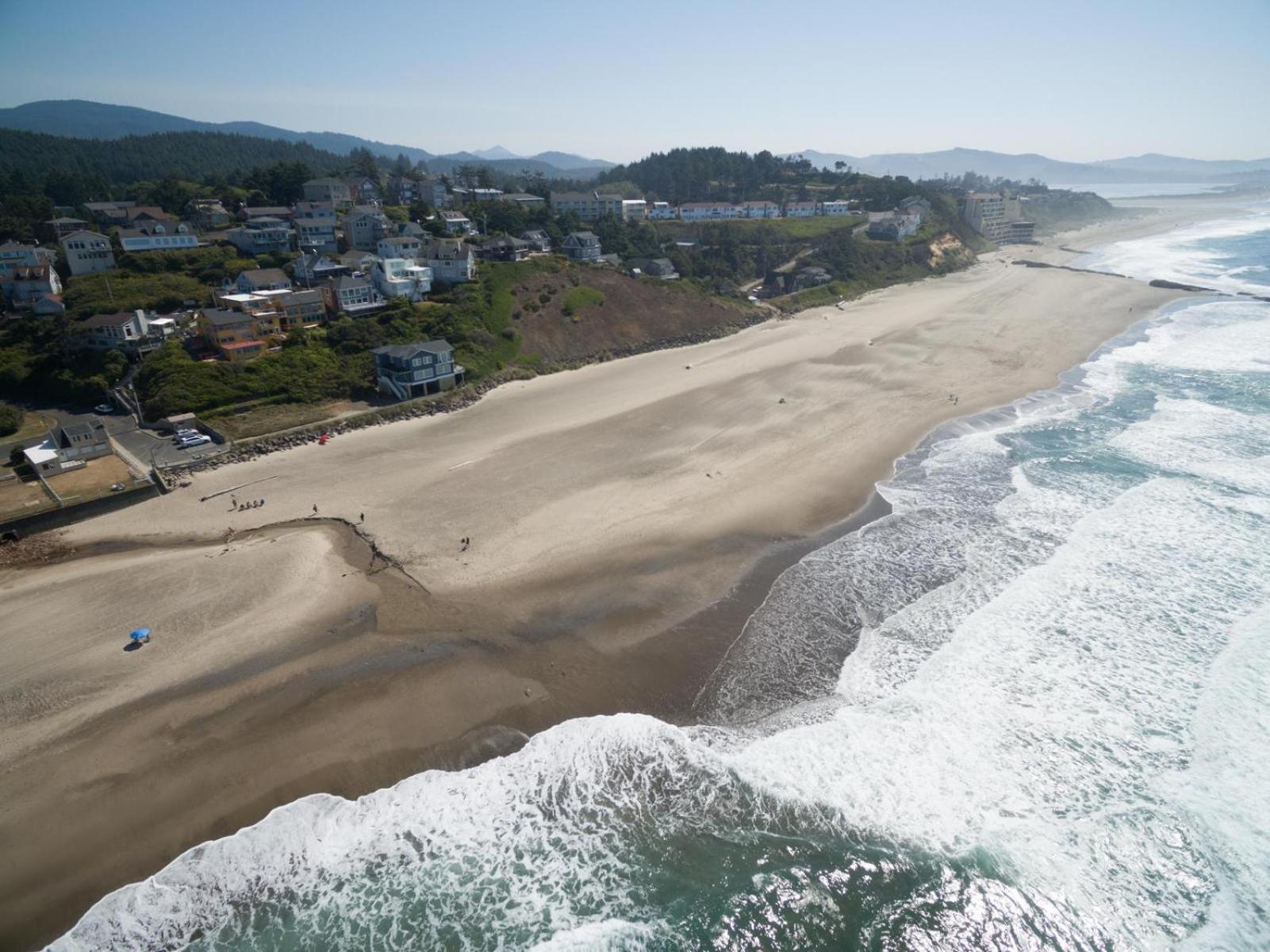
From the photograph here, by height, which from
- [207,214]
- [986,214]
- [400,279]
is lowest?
[400,279]

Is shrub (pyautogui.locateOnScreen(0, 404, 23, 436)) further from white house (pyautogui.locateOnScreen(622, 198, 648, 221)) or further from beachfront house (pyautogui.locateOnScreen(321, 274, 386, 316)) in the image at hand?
white house (pyautogui.locateOnScreen(622, 198, 648, 221))

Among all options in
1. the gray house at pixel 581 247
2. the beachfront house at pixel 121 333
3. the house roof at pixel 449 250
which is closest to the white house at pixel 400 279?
the house roof at pixel 449 250

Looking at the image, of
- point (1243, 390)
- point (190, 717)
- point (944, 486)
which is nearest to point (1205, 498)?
point (944, 486)

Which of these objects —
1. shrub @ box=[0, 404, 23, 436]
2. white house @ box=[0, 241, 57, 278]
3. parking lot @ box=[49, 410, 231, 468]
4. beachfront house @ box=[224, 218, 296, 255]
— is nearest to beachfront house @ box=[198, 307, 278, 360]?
parking lot @ box=[49, 410, 231, 468]

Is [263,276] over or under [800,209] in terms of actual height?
under

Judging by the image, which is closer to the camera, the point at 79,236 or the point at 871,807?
the point at 871,807

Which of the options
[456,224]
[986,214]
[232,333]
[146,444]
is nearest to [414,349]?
[232,333]

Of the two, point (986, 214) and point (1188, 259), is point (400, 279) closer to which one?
point (986, 214)

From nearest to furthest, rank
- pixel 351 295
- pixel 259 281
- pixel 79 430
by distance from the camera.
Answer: pixel 79 430 → pixel 259 281 → pixel 351 295
